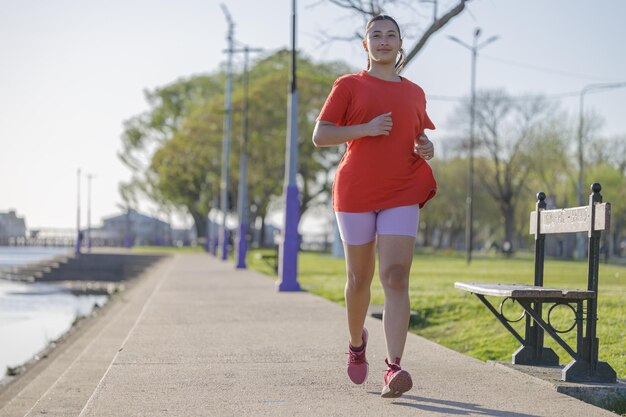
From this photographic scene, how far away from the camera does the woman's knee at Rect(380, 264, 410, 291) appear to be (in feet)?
18.6

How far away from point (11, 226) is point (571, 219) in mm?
173626

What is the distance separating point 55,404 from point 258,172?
49399 millimetres

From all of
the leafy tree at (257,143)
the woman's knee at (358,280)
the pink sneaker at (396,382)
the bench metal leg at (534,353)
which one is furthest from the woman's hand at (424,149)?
the leafy tree at (257,143)

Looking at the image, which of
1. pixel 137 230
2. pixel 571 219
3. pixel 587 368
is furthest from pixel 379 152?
pixel 137 230

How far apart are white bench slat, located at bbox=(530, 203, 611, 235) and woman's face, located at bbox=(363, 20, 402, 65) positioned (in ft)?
5.21

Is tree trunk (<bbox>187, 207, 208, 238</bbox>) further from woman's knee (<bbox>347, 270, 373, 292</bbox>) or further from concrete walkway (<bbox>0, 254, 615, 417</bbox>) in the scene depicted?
woman's knee (<bbox>347, 270, 373, 292</bbox>)

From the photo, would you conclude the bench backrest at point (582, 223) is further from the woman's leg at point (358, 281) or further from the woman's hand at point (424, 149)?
the woman's leg at point (358, 281)

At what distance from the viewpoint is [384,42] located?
227 inches

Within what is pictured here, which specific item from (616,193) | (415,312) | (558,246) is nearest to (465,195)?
(558,246)

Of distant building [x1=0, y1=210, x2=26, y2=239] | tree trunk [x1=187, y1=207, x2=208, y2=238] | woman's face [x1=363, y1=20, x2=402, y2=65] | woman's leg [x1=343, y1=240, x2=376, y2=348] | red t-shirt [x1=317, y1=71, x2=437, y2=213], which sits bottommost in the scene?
distant building [x1=0, y1=210, x2=26, y2=239]

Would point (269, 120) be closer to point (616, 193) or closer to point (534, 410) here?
point (616, 193)

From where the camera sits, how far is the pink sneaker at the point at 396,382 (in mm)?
5512

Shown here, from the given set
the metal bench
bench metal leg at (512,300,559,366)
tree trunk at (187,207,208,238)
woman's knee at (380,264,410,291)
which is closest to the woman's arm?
woman's knee at (380,264,410,291)

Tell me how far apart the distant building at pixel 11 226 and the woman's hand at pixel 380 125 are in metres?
156
